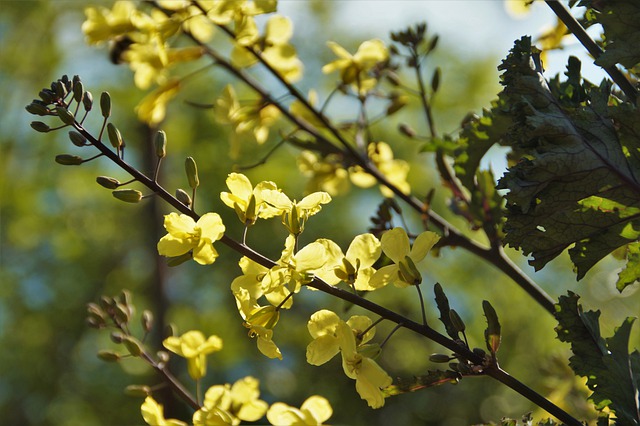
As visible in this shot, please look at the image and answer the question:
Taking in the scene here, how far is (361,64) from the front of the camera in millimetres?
Result: 826

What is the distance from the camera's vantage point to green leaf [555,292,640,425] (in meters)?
0.42

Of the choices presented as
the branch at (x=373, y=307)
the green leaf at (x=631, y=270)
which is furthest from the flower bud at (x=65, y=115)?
the green leaf at (x=631, y=270)

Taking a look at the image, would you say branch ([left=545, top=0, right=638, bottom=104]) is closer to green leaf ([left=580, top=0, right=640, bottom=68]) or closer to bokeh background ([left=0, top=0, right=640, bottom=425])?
green leaf ([left=580, top=0, right=640, bottom=68])

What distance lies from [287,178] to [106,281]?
3.93 ft

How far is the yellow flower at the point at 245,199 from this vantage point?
0.45m

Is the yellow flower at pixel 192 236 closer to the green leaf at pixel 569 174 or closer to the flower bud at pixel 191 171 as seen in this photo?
the flower bud at pixel 191 171

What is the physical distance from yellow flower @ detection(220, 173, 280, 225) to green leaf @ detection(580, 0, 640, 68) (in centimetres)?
23

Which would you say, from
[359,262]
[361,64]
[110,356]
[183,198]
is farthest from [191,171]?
[361,64]

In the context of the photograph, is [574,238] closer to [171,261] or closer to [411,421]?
[171,261]

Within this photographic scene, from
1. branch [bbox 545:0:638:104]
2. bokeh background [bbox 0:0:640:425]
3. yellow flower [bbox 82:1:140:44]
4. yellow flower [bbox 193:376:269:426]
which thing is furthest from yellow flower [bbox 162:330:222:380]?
bokeh background [bbox 0:0:640:425]

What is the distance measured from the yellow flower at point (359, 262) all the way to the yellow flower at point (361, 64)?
38 cm

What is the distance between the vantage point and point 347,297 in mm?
416

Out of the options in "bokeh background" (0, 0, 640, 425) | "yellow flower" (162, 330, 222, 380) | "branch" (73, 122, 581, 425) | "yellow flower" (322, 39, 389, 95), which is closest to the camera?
"branch" (73, 122, 581, 425)

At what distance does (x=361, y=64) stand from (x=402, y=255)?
1.38 feet
